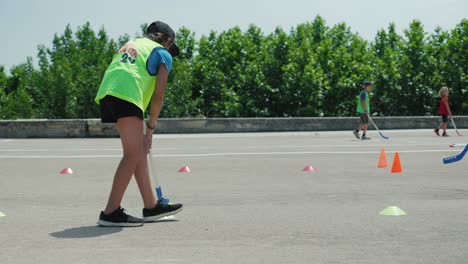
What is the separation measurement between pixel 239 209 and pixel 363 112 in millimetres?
14385

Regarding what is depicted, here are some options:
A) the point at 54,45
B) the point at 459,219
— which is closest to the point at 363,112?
the point at 459,219

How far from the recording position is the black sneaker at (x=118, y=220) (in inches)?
253

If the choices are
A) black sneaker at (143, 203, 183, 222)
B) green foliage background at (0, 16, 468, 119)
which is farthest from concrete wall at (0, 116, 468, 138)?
black sneaker at (143, 203, 183, 222)

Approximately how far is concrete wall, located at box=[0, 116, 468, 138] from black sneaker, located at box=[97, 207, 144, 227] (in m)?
16.3

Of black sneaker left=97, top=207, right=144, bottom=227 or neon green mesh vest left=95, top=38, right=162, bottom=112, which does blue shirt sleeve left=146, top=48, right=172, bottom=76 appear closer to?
neon green mesh vest left=95, top=38, right=162, bottom=112

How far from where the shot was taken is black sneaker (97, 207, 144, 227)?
6.44 metres

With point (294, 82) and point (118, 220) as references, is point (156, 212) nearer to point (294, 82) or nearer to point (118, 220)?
point (118, 220)

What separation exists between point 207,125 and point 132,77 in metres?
18.6

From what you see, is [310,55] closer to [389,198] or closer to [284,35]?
[284,35]

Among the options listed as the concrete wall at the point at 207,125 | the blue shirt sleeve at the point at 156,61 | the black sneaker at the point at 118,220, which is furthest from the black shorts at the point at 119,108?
the concrete wall at the point at 207,125

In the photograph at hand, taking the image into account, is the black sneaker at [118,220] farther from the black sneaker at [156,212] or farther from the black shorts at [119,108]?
the black shorts at [119,108]

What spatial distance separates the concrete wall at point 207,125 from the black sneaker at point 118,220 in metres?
16.3

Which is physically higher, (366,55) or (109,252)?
(366,55)

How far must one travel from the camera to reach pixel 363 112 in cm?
2136
